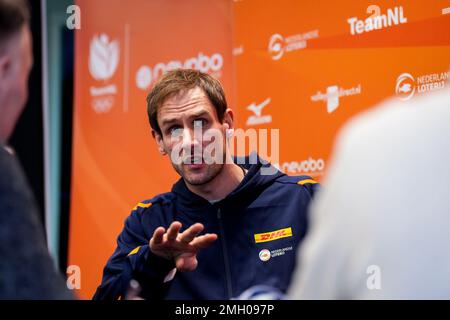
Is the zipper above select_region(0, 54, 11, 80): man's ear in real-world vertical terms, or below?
below

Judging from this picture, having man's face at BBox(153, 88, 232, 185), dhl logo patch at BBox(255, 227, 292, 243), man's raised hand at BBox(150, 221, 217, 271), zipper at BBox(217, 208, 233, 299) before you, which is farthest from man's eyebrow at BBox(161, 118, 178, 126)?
man's raised hand at BBox(150, 221, 217, 271)

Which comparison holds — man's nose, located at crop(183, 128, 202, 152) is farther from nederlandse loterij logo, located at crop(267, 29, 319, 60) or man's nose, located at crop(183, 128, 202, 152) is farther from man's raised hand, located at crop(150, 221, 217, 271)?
nederlandse loterij logo, located at crop(267, 29, 319, 60)

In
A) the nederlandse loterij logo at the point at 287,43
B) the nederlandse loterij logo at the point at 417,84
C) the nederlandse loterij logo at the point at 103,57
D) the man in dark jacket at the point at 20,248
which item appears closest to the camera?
the man in dark jacket at the point at 20,248

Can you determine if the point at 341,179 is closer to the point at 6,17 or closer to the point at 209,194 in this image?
the point at 6,17

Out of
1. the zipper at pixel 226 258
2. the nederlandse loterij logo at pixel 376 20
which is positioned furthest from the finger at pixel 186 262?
the nederlandse loterij logo at pixel 376 20

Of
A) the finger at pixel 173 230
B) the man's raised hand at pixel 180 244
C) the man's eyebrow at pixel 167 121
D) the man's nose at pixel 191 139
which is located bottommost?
the man's raised hand at pixel 180 244

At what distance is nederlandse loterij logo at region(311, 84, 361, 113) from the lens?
2773 mm

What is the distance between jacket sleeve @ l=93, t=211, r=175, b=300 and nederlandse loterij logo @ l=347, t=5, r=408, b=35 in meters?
1.43

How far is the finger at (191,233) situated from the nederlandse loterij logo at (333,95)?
1.57 meters

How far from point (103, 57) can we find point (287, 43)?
1.35m

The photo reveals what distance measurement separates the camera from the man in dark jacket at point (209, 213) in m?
1.79

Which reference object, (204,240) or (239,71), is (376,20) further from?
(204,240)

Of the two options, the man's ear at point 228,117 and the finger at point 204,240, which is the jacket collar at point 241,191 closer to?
the man's ear at point 228,117

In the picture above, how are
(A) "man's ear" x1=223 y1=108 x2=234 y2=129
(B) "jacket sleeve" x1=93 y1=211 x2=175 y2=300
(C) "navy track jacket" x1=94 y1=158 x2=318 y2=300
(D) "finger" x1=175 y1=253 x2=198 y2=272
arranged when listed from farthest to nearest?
(A) "man's ear" x1=223 y1=108 x2=234 y2=129, (C) "navy track jacket" x1=94 y1=158 x2=318 y2=300, (B) "jacket sleeve" x1=93 y1=211 x2=175 y2=300, (D) "finger" x1=175 y1=253 x2=198 y2=272
